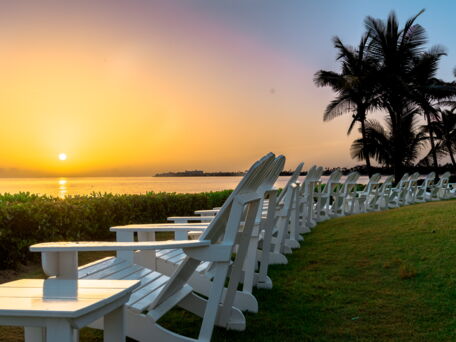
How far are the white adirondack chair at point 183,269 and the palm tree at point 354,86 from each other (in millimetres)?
20974

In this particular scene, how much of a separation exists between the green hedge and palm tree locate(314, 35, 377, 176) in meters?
13.7

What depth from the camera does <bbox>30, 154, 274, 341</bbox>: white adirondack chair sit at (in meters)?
2.65

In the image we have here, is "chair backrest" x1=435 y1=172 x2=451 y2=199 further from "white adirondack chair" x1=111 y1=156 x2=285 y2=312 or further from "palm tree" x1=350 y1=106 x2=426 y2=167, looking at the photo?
"white adirondack chair" x1=111 y1=156 x2=285 y2=312

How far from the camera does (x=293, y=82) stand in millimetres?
17688

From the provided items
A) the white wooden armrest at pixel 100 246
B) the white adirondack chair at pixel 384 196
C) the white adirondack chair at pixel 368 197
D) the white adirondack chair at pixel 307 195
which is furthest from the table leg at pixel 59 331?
the white adirondack chair at pixel 384 196

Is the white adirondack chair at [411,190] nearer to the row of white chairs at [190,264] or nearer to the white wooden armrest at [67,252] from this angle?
the row of white chairs at [190,264]

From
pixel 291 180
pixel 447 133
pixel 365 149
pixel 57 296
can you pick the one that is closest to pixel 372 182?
pixel 365 149

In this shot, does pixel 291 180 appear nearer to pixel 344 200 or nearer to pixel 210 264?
pixel 210 264

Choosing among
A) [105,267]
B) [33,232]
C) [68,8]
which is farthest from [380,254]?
[68,8]

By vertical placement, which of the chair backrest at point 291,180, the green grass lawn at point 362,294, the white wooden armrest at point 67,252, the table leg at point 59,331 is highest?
the chair backrest at point 291,180

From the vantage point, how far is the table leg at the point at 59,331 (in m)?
1.80

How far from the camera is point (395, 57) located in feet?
76.9

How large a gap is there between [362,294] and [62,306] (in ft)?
12.9

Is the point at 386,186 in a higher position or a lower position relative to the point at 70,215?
higher
